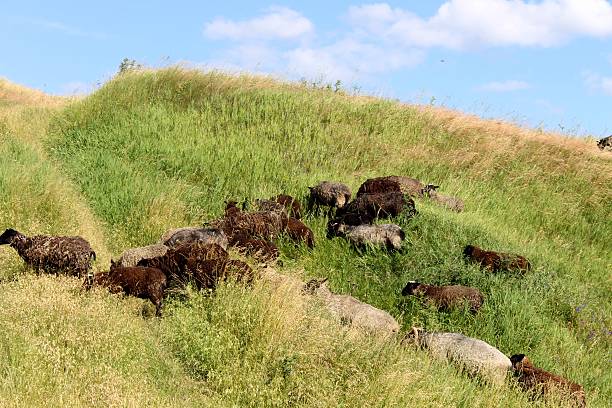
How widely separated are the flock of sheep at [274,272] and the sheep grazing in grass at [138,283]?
0.01 metres

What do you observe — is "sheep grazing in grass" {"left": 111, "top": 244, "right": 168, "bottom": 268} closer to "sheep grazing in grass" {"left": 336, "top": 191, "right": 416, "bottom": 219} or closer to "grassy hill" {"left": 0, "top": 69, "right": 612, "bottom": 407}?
"grassy hill" {"left": 0, "top": 69, "right": 612, "bottom": 407}

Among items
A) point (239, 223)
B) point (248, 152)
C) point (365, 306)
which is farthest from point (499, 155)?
point (365, 306)

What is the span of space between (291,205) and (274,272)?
16.2 feet

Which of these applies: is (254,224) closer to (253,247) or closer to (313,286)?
(253,247)

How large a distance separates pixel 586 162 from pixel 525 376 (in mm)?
12761

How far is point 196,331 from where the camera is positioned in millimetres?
7262

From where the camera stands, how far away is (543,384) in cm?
786

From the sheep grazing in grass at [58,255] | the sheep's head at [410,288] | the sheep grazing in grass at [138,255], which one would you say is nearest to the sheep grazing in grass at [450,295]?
the sheep's head at [410,288]

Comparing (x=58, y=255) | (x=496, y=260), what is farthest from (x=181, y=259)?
(x=496, y=260)

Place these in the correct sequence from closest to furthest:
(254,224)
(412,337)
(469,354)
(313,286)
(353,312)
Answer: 1. (469,354)
2. (412,337)
3. (353,312)
4. (313,286)
5. (254,224)

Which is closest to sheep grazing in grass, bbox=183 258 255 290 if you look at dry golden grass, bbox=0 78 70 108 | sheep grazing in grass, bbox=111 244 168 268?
sheep grazing in grass, bbox=111 244 168 268

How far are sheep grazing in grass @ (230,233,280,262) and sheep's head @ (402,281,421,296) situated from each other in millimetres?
2218

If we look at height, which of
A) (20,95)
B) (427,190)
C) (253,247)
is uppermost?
(20,95)

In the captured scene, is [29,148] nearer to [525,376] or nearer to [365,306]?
[365,306]
